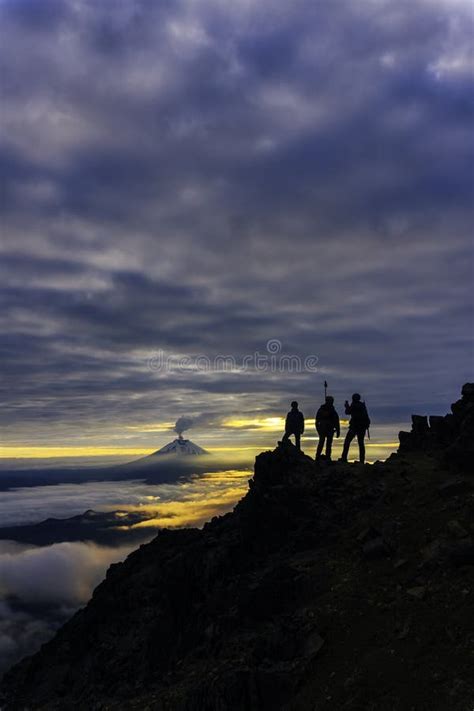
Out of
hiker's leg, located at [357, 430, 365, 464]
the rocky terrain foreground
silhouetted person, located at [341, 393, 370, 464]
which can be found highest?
silhouetted person, located at [341, 393, 370, 464]

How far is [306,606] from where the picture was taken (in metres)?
19.5

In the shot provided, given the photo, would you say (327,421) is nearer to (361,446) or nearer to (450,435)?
(361,446)

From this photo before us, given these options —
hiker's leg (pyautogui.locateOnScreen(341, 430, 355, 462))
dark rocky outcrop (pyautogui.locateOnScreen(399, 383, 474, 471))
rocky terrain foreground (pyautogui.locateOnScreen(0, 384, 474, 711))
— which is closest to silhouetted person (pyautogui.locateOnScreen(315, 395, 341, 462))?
hiker's leg (pyautogui.locateOnScreen(341, 430, 355, 462))

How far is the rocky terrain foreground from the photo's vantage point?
15.2 m

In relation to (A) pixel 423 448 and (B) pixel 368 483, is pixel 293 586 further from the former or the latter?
(A) pixel 423 448

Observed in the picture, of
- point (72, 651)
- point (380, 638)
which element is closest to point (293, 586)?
point (380, 638)

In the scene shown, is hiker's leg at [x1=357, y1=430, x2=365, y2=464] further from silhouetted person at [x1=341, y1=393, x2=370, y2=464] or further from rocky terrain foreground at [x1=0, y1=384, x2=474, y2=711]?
rocky terrain foreground at [x1=0, y1=384, x2=474, y2=711]

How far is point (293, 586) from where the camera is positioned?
2089cm

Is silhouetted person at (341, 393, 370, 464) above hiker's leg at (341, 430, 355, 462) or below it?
above

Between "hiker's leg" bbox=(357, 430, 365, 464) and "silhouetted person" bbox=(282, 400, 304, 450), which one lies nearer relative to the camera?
"hiker's leg" bbox=(357, 430, 365, 464)

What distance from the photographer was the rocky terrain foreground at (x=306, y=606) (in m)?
15.2

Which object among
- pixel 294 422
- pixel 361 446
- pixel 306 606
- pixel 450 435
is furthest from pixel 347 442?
pixel 306 606

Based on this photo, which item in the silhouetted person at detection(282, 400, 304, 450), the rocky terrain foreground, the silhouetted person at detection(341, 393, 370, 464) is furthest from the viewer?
the silhouetted person at detection(282, 400, 304, 450)

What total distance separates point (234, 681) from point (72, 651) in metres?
21.0
